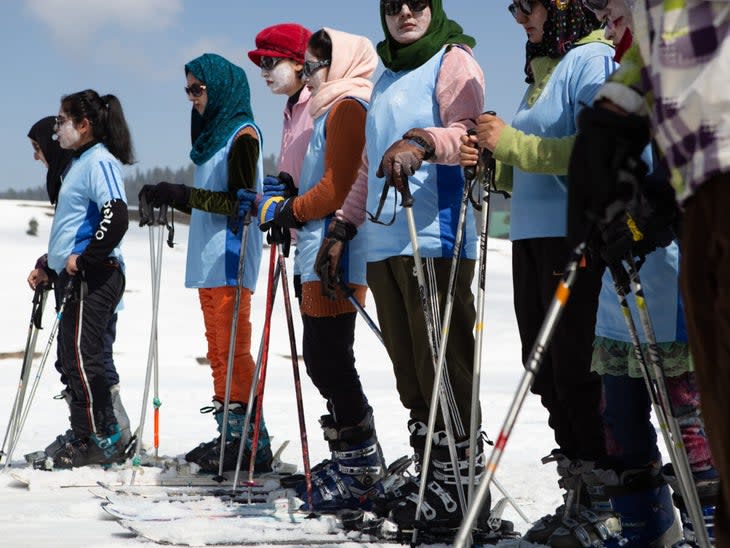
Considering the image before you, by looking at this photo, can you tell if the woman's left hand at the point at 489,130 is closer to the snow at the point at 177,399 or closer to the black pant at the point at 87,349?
the snow at the point at 177,399

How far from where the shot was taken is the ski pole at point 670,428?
2498 mm

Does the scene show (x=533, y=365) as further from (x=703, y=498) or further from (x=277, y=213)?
(x=277, y=213)

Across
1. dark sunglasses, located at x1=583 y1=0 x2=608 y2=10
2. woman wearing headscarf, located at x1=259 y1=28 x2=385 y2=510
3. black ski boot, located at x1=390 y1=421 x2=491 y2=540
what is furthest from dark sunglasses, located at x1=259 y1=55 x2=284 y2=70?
dark sunglasses, located at x1=583 y1=0 x2=608 y2=10

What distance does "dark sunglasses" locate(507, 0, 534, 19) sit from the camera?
3326mm

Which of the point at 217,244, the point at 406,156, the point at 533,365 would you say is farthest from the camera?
the point at 217,244

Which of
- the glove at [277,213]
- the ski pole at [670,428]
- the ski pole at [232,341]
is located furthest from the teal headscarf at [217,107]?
the ski pole at [670,428]

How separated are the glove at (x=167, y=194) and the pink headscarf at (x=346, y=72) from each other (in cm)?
100

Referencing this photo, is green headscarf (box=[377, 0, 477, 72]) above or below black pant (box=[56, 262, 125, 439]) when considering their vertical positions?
above

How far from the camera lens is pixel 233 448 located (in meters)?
5.28

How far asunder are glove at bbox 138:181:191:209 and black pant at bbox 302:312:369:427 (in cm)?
113

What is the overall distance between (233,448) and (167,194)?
55.0 inches

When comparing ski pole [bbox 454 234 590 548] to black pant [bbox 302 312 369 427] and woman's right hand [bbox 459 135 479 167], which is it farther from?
black pant [bbox 302 312 369 427]

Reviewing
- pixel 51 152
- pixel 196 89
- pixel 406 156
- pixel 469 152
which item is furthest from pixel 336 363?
pixel 51 152

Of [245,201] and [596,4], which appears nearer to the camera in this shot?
[596,4]
